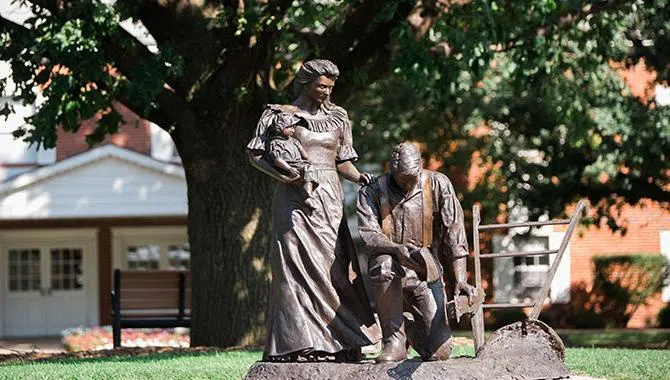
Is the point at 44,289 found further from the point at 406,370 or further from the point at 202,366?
the point at 406,370

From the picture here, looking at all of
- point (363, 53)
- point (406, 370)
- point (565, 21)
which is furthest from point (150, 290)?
point (406, 370)

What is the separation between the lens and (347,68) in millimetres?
16344

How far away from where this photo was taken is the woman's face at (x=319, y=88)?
31.9ft

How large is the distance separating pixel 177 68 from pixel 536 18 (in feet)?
15.8

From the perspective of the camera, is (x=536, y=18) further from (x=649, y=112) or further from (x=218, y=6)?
(x=649, y=112)

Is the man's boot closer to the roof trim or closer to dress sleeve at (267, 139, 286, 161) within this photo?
dress sleeve at (267, 139, 286, 161)

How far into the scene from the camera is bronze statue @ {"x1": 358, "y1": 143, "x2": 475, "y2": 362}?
923cm

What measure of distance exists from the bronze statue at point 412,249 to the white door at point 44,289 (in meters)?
21.8

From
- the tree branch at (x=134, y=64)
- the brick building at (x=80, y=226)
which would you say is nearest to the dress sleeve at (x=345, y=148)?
the tree branch at (x=134, y=64)

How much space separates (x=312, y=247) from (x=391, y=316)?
2.48 ft

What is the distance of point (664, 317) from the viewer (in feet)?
96.5

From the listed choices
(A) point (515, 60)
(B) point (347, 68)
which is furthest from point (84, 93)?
(A) point (515, 60)

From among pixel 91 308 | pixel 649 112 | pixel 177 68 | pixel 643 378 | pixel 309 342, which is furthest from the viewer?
pixel 91 308

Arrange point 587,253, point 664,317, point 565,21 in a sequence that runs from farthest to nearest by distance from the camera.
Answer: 1. point 587,253
2. point 664,317
3. point 565,21
